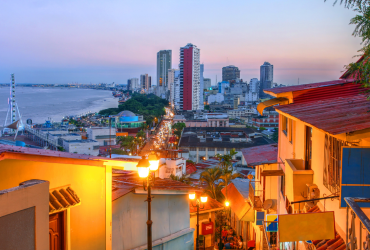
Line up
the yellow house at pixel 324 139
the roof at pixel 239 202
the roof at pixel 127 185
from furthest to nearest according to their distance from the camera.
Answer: the roof at pixel 239 202 < the roof at pixel 127 185 < the yellow house at pixel 324 139

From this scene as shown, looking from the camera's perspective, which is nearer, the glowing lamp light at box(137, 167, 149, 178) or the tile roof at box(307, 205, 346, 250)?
the tile roof at box(307, 205, 346, 250)

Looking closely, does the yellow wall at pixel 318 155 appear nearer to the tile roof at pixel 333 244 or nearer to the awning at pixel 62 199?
the tile roof at pixel 333 244

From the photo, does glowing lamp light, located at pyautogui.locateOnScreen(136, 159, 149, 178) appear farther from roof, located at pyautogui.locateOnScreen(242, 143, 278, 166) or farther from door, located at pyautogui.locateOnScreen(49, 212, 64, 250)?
roof, located at pyautogui.locateOnScreen(242, 143, 278, 166)

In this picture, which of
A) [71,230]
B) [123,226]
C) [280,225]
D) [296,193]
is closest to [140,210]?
[123,226]

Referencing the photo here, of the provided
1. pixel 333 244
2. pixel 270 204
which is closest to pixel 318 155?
pixel 333 244

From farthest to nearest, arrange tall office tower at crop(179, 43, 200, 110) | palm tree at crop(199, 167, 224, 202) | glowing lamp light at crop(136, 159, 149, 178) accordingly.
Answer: tall office tower at crop(179, 43, 200, 110) < palm tree at crop(199, 167, 224, 202) < glowing lamp light at crop(136, 159, 149, 178)

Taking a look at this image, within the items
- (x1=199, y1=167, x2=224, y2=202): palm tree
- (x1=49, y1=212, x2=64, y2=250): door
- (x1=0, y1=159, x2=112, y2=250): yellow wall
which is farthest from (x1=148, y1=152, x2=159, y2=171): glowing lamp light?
(x1=199, y1=167, x2=224, y2=202): palm tree

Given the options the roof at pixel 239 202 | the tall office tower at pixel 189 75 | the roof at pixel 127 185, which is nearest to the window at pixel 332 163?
the roof at pixel 127 185
